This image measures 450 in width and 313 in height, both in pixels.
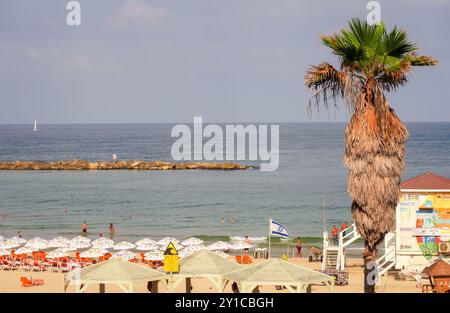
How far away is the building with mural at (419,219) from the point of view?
29.6 meters

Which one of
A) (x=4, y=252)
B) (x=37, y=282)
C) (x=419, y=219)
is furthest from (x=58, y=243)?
(x=419, y=219)

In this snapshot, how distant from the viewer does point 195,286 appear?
29.1m

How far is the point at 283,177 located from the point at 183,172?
54.6 feet

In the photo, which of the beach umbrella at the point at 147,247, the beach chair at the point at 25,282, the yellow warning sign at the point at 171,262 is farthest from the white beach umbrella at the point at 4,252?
the yellow warning sign at the point at 171,262

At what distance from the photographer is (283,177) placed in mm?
113562

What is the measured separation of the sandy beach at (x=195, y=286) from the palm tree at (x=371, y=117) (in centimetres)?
973

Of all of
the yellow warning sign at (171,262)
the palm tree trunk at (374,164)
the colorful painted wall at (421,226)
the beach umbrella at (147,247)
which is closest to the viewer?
the palm tree trunk at (374,164)

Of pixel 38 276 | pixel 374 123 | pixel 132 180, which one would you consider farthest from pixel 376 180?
pixel 132 180

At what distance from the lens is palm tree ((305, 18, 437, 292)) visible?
16203mm

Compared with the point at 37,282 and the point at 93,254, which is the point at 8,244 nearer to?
A: the point at 93,254

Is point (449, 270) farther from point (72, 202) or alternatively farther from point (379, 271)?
point (72, 202)

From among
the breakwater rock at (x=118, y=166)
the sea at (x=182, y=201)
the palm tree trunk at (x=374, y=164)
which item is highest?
the palm tree trunk at (x=374, y=164)

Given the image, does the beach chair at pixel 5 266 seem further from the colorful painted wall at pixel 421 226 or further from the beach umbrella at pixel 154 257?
the colorful painted wall at pixel 421 226

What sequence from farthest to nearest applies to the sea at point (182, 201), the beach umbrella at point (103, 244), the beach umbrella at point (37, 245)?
the sea at point (182, 201) < the beach umbrella at point (103, 244) < the beach umbrella at point (37, 245)
